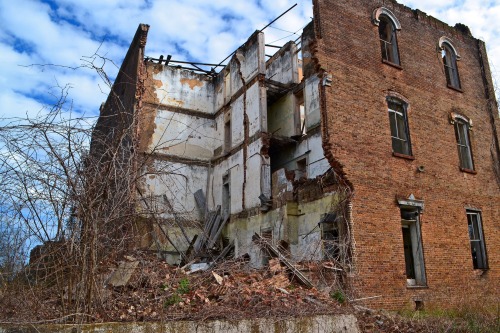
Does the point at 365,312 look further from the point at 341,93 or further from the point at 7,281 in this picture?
the point at 7,281

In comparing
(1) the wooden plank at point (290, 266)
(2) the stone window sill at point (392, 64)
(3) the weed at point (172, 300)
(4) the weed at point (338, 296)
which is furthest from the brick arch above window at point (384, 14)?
(3) the weed at point (172, 300)

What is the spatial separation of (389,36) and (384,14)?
2.55 feet

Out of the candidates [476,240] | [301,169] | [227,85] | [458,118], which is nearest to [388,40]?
[458,118]

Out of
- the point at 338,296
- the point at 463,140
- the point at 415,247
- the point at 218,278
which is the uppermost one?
the point at 463,140

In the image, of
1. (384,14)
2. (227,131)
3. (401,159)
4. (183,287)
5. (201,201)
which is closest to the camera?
(183,287)

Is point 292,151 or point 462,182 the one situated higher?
point 292,151

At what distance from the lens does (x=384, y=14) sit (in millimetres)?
15500

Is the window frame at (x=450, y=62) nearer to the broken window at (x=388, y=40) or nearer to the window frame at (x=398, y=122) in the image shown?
the broken window at (x=388, y=40)

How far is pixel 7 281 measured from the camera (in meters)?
5.66

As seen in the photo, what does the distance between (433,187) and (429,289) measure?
3.23m

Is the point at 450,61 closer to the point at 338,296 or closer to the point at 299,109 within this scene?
the point at 299,109

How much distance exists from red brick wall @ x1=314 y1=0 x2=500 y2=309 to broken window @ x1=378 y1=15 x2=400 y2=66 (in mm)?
254

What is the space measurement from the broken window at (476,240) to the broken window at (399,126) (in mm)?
3186

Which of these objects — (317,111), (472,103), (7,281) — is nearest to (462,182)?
(472,103)
